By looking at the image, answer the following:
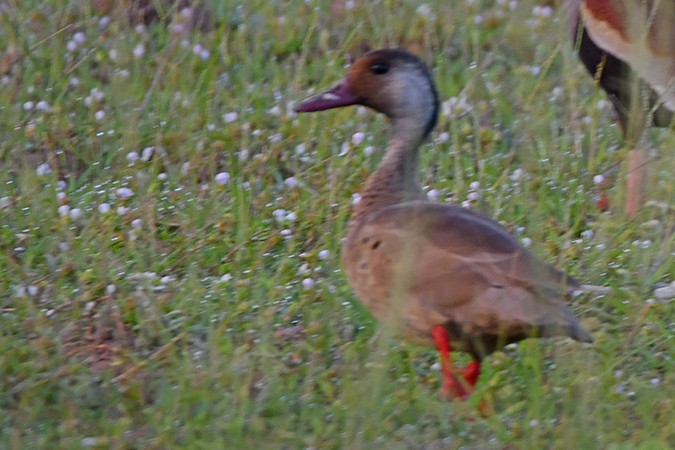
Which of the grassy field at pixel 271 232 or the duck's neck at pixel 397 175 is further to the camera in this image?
the duck's neck at pixel 397 175

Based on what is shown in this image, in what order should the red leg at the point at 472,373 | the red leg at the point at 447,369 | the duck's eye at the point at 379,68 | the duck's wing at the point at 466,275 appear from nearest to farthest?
the duck's wing at the point at 466,275 < the red leg at the point at 447,369 < the red leg at the point at 472,373 < the duck's eye at the point at 379,68

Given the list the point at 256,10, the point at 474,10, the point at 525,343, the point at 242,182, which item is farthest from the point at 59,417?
the point at 474,10

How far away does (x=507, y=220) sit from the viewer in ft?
17.3

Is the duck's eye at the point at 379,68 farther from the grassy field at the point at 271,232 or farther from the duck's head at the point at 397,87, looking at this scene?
the grassy field at the point at 271,232

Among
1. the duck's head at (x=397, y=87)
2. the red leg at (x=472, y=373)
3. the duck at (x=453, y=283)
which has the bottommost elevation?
the red leg at (x=472, y=373)

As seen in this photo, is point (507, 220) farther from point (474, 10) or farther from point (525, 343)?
point (474, 10)

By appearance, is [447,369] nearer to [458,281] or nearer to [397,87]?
[458,281]

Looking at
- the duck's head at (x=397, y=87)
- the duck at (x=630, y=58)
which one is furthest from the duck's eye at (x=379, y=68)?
the duck at (x=630, y=58)

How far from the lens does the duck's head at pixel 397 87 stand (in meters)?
4.48

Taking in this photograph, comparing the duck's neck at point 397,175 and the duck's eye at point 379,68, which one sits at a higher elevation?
the duck's eye at point 379,68

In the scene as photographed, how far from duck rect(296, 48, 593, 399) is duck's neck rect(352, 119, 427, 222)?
6cm

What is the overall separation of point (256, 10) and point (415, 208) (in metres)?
3.46

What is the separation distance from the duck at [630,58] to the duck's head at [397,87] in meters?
0.99

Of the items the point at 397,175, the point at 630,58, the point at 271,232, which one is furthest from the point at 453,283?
the point at 630,58
